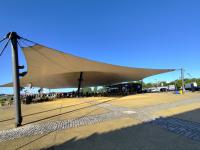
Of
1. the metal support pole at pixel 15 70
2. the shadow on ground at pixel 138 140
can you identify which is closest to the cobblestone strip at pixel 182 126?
the shadow on ground at pixel 138 140

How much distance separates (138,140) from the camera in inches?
177

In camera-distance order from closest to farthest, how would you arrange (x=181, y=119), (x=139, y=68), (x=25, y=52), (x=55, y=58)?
(x=181, y=119) < (x=25, y=52) < (x=55, y=58) < (x=139, y=68)

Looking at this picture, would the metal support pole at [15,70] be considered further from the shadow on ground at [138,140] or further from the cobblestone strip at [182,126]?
the cobblestone strip at [182,126]

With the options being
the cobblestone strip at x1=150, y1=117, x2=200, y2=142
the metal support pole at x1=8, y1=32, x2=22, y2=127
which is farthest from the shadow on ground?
the metal support pole at x1=8, y1=32, x2=22, y2=127

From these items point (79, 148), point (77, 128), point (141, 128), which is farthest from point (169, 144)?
point (77, 128)

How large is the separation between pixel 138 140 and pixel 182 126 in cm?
186

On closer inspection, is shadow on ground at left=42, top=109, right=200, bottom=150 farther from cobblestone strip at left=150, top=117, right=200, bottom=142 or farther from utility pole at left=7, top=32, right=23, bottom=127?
utility pole at left=7, top=32, right=23, bottom=127

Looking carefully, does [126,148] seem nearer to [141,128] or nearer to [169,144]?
[169,144]

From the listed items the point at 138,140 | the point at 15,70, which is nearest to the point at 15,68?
the point at 15,70

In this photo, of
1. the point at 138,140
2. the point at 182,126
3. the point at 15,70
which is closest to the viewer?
the point at 138,140

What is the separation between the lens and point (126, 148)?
4031 millimetres

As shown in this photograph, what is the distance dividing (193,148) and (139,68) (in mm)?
18200

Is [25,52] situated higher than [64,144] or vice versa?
[25,52]

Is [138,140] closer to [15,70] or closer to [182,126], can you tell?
[182,126]
